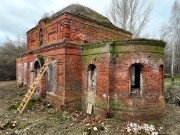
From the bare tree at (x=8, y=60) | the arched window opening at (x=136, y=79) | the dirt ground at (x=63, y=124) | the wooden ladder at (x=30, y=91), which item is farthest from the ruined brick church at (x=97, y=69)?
the bare tree at (x=8, y=60)

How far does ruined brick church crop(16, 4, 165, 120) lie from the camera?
34.2ft

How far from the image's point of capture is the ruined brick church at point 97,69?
10.4 meters

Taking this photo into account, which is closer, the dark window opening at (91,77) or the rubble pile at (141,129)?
the rubble pile at (141,129)

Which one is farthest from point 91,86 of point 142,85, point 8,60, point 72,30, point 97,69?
point 8,60

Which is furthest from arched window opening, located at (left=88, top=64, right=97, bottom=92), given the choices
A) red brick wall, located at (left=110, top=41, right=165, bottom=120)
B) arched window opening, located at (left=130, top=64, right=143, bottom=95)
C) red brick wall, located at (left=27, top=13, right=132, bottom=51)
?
arched window opening, located at (left=130, top=64, right=143, bottom=95)

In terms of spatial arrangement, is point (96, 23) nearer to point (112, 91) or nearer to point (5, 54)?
point (112, 91)

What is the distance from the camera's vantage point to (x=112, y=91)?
35.4 ft

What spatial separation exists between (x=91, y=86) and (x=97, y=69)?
4.18 feet

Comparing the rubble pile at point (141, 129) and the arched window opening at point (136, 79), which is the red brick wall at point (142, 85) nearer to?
the arched window opening at point (136, 79)

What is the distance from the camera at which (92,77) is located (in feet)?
40.0

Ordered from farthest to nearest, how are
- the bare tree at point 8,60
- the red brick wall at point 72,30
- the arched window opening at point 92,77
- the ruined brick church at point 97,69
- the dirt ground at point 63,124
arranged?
the bare tree at point 8,60 → the red brick wall at point 72,30 → the arched window opening at point 92,77 → the ruined brick church at point 97,69 → the dirt ground at point 63,124

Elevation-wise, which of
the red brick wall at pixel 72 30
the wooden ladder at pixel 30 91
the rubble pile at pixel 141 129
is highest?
the red brick wall at pixel 72 30

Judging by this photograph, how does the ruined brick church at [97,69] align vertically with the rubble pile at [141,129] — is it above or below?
above

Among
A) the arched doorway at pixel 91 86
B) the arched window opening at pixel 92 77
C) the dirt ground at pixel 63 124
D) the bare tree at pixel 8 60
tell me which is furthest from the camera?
the bare tree at pixel 8 60
